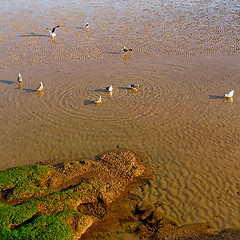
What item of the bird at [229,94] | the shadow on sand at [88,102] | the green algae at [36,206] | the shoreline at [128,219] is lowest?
the shoreline at [128,219]

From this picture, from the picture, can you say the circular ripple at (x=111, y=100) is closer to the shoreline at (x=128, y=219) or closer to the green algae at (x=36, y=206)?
the shoreline at (x=128, y=219)

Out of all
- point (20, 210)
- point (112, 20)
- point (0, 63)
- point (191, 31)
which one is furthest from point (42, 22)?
point (20, 210)

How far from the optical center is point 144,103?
16172 millimetres

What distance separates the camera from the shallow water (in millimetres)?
10734

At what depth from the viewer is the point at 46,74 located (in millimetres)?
20109

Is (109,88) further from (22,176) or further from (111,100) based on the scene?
(22,176)

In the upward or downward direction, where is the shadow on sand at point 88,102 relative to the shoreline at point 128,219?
upward

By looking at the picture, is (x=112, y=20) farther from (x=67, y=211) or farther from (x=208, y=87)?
(x=67, y=211)

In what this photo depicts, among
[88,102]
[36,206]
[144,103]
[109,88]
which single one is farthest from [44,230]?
[109,88]

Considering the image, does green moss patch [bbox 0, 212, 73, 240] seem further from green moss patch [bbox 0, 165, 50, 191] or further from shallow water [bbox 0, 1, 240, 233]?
shallow water [bbox 0, 1, 240, 233]

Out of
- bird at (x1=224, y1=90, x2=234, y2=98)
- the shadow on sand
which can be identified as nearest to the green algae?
the shadow on sand

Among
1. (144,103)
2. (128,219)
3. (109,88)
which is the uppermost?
(109,88)

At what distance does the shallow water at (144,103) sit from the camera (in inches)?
423

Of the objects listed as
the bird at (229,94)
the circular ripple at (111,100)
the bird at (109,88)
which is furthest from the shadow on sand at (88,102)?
the bird at (229,94)
